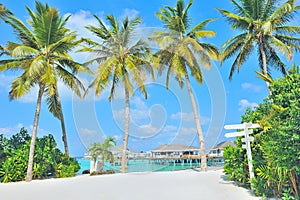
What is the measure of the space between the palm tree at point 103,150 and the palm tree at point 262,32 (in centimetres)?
Result: 940

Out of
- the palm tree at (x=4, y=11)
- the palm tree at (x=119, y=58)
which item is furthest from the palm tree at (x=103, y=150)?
the palm tree at (x=4, y=11)

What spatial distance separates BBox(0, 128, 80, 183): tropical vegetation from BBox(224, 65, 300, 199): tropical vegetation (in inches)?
382

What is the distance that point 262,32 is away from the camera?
15297 mm

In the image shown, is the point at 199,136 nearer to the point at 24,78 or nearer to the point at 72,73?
the point at 72,73

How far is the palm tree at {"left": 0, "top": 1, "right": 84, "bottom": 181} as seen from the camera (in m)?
11.7

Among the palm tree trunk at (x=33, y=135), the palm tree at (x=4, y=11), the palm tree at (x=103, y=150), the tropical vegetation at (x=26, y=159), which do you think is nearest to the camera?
the palm tree at (x=4, y=11)

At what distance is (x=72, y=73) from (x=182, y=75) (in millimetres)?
6415

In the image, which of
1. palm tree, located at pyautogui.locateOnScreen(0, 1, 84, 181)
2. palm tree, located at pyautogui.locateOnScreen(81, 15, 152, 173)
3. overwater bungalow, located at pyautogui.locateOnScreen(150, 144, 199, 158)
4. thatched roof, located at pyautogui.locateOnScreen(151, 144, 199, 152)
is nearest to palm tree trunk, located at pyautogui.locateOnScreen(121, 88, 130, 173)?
palm tree, located at pyautogui.locateOnScreen(81, 15, 152, 173)

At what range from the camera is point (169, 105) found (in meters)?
15.0

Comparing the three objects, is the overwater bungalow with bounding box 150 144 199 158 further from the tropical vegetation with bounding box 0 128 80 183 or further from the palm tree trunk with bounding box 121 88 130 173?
the tropical vegetation with bounding box 0 128 80 183

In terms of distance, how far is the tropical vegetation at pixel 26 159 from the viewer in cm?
1162

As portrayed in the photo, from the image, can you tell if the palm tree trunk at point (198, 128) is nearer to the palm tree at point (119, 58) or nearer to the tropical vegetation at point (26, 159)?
the palm tree at point (119, 58)

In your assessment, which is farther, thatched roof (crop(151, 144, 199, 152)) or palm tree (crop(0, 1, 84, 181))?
thatched roof (crop(151, 144, 199, 152))

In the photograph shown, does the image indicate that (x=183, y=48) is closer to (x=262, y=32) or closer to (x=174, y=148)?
(x=262, y=32)
